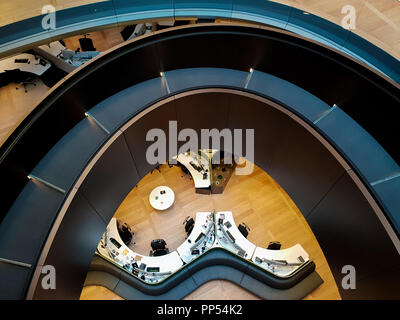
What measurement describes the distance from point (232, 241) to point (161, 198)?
282 cm

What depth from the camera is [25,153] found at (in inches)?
178

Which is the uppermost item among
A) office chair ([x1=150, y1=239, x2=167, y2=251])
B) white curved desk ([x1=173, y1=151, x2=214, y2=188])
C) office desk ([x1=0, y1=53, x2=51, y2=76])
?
office desk ([x1=0, y1=53, x2=51, y2=76])

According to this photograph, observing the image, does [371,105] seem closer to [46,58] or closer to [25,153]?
[25,153]

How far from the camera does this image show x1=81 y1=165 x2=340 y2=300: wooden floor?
32.1 ft

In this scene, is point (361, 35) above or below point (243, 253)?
above

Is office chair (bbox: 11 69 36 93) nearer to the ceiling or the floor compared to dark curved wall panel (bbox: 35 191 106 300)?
nearer to the ceiling

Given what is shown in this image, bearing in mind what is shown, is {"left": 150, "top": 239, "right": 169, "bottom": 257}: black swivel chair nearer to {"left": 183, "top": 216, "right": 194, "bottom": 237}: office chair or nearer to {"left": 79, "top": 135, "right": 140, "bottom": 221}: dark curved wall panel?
{"left": 183, "top": 216, "right": 194, "bottom": 237}: office chair

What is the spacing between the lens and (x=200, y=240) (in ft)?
29.6

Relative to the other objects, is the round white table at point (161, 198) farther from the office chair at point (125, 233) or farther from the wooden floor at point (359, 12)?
the wooden floor at point (359, 12)

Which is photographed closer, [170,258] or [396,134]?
[396,134]

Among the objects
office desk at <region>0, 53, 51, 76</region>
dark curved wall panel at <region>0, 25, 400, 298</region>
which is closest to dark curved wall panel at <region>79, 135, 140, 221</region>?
dark curved wall panel at <region>0, 25, 400, 298</region>

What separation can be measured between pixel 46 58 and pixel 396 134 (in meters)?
9.84
